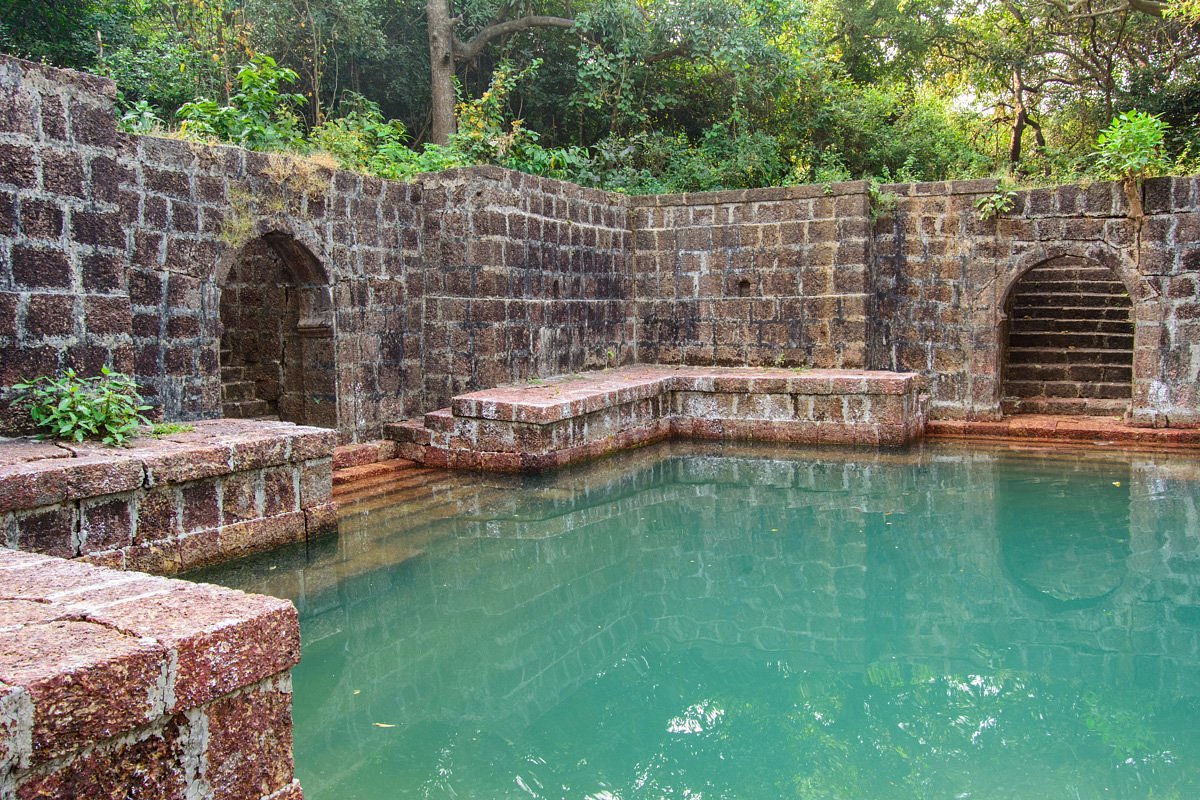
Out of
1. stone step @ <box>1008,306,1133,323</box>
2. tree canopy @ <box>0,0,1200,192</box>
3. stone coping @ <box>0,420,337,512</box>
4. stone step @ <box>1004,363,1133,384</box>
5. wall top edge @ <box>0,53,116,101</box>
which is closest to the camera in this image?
stone coping @ <box>0,420,337,512</box>

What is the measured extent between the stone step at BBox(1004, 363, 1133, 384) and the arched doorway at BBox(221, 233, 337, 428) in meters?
7.58

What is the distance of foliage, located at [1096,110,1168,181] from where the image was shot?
8789 millimetres

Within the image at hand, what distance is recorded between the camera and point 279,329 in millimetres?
8617

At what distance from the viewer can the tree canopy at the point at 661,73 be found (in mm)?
11320

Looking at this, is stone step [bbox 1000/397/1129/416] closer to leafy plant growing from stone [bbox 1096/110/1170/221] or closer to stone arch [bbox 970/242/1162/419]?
stone arch [bbox 970/242/1162/419]

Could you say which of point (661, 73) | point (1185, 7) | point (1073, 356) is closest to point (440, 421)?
point (1073, 356)

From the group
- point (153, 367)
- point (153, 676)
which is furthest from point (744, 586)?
point (153, 367)

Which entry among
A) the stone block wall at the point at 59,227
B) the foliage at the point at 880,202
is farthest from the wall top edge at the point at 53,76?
the foliage at the point at 880,202

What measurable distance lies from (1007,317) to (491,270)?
5567mm

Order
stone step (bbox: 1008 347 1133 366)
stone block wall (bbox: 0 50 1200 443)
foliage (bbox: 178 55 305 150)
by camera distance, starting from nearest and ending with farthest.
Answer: stone block wall (bbox: 0 50 1200 443) → foliage (bbox: 178 55 305 150) → stone step (bbox: 1008 347 1133 366)

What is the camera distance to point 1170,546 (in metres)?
5.51

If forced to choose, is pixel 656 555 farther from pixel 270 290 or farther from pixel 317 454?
pixel 270 290

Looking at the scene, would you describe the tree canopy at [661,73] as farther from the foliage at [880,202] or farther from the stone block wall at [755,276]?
the stone block wall at [755,276]

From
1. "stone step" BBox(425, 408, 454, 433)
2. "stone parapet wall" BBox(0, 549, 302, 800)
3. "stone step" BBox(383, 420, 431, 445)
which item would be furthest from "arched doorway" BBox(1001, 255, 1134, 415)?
"stone parapet wall" BBox(0, 549, 302, 800)
